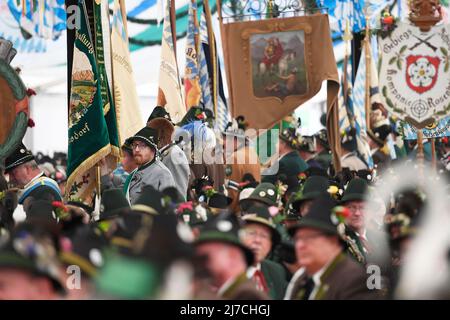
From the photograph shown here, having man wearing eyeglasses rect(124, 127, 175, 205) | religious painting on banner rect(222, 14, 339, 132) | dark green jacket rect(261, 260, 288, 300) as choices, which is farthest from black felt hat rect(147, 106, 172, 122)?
dark green jacket rect(261, 260, 288, 300)

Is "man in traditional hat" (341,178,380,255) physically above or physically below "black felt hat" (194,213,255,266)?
below

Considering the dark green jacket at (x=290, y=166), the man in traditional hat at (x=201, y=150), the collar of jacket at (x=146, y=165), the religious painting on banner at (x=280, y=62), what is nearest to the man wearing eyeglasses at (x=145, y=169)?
the collar of jacket at (x=146, y=165)

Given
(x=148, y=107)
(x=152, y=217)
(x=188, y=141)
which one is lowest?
(x=148, y=107)

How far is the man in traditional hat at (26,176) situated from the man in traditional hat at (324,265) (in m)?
3.67

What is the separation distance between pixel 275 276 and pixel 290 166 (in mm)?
4435

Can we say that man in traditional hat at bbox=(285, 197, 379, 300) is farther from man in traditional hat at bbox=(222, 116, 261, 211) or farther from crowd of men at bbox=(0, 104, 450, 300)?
man in traditional hat at bbox=(222, 116, 261, 211)

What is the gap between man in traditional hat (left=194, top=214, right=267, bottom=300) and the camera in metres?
3.67

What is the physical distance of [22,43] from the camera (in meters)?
14.6

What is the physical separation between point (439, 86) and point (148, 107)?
476 inches

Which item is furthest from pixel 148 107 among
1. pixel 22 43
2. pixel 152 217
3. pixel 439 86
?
pixel 152 217

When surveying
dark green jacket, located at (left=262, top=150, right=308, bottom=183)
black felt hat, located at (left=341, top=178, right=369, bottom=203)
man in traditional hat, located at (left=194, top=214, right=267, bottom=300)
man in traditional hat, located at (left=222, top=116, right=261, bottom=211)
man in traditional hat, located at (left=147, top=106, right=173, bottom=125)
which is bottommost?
dark green jacket, located at (left=262, top=150, right=308, bottom=183)

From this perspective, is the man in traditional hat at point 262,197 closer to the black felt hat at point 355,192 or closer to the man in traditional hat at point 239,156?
the black felt hat at point 355,192

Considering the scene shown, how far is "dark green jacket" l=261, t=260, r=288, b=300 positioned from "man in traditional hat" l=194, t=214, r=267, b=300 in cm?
90
